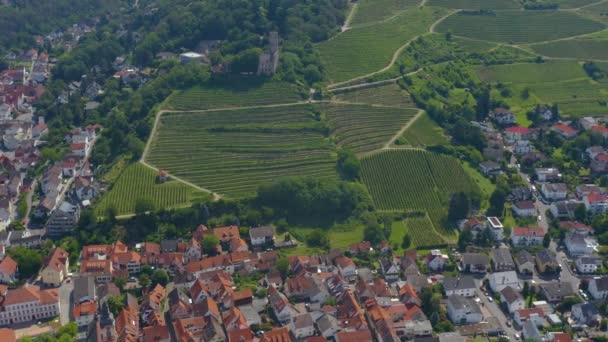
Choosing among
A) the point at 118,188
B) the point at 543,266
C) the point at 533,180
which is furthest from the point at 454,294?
the point at 118,188

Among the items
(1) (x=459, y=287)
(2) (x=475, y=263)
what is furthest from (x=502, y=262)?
Answer: (1) (x=459, y=287)

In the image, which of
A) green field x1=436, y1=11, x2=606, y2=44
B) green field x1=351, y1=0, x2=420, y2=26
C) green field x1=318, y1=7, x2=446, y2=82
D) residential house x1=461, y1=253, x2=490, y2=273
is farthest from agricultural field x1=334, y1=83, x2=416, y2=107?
residential house x1=461, y1=253, x2=490, y2=273

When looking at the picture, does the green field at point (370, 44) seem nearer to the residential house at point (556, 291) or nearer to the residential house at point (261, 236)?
the residential house at point (261, 236)

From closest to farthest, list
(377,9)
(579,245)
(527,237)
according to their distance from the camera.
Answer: (579,245) < (527,237) < (377,9)

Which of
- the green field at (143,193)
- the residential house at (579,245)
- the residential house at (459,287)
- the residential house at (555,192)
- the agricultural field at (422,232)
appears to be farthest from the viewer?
the residential house at (555,192)

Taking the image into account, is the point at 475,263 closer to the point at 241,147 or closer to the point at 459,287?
the point at 459,287

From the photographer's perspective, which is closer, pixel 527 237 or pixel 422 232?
pixel 527 237

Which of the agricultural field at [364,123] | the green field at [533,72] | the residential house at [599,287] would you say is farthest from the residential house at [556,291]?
the green field at [533,72]
